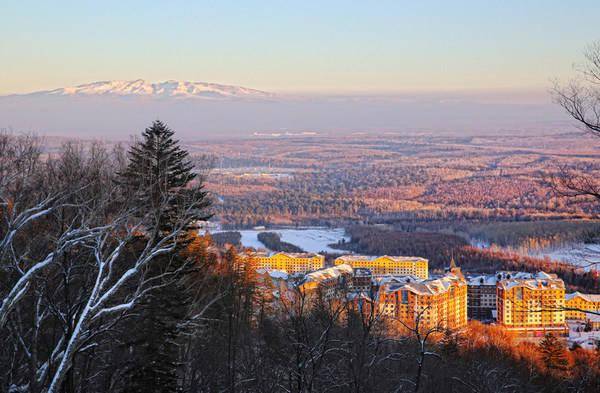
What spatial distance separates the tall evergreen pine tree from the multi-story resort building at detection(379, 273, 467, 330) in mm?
12890

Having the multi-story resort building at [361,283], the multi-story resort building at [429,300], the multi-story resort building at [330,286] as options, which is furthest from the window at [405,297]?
the multi-story resort building at [330,286]

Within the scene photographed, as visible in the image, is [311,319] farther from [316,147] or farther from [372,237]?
[316,147]

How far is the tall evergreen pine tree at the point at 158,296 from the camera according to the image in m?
8.36

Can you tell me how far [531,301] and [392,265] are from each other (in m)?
8.66

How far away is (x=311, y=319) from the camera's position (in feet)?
35.6

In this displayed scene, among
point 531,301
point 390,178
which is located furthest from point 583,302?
point 390,178

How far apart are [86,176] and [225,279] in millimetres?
5373

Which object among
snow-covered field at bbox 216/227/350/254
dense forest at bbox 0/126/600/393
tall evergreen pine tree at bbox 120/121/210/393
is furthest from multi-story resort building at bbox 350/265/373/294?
snow-covered field at bbox 216/227/350/254

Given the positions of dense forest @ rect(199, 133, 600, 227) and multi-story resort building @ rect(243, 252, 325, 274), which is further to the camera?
dense forest @ rect(199, 133, 600, 227)

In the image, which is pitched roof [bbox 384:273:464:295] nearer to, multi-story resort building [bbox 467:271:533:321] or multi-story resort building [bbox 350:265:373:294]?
multi-story resort building [bbox 350:265:373:294]

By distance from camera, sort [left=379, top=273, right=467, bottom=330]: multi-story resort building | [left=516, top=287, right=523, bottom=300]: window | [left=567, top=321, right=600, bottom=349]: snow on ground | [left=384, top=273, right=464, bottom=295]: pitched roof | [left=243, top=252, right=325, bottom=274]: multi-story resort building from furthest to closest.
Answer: [left=243, top=252, right=325, bottom=274]: multi-story resort building → [left=516, top=287, right=523, bottom=300]: window → [left=384, top=273, right=464, bottom=295]: pitched roof → [left=379, top=273, right=467, bottom=330]: multi-story resort building → [left=567, top=321, right=600, bottom=349]: snow on ground

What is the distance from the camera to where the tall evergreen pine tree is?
836cm

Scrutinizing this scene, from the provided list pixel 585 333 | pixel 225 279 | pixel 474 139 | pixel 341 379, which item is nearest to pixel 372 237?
pixel 585 333

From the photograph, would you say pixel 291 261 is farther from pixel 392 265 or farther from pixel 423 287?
pixel 423 287
